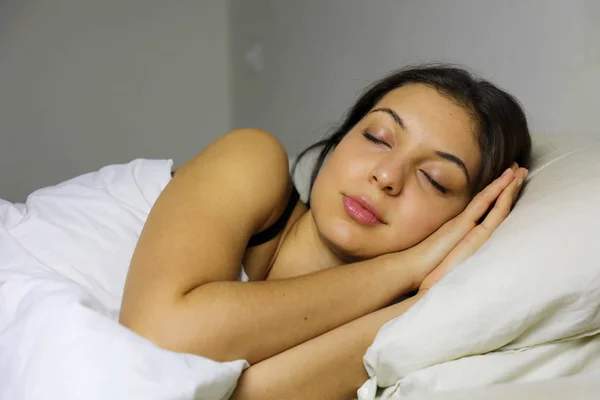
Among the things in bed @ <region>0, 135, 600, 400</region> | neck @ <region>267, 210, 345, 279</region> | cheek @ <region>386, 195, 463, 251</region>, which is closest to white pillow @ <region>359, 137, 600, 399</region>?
bed @ <region>0, 135, 600, 400</region>

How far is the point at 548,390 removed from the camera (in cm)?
63

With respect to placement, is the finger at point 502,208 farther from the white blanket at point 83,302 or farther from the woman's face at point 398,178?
the white blanket at point 83,302

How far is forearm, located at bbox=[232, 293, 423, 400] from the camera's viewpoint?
839 mm

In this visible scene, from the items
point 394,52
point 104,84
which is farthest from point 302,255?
point 104,84

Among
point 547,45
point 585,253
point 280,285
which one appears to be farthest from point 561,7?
point 280,285

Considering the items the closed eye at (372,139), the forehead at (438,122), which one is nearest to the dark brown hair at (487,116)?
the forehead at (438,122)

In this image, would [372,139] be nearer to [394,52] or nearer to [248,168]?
[248,168]

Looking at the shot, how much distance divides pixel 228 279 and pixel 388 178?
30cm

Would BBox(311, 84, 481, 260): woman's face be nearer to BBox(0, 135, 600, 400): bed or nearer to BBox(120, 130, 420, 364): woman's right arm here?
BBox(120, 130, 420, 364): woman's right arm

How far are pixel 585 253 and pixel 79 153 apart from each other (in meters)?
1.71

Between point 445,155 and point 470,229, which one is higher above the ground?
point 445,155

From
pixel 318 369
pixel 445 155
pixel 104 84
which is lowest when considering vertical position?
pixel 318 369

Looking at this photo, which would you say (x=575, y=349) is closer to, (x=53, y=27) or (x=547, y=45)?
(x=547, y=45)

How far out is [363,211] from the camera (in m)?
1.04
